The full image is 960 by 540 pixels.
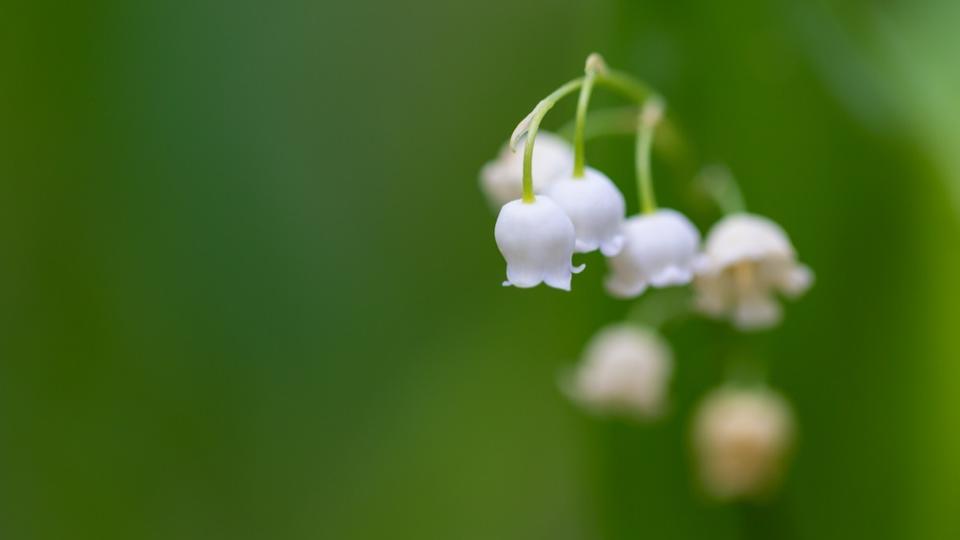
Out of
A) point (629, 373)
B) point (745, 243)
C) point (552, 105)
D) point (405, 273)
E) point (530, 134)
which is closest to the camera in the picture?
point (530, 134)

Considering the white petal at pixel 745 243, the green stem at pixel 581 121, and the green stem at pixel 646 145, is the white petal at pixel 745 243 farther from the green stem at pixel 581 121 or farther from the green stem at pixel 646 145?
the green stem at pixel 581 121

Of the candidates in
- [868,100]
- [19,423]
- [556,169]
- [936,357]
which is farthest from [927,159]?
[19,423]

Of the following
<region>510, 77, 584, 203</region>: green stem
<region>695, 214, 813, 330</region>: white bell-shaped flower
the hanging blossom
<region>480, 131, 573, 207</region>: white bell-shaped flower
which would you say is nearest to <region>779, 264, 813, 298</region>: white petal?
<region>695, 214, 813, 330</region>: white bell-shaped flower

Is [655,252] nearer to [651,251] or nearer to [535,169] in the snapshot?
[651,251]

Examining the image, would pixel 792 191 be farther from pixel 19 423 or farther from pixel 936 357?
pixel 19 423

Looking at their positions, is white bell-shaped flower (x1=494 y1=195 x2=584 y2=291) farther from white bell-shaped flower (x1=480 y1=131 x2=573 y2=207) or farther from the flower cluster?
white bell-shaped flower (x1=480 y1=131 x2=573 y2=207)

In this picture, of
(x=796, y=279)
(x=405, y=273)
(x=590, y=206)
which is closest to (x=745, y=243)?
(x=796, y=279)
